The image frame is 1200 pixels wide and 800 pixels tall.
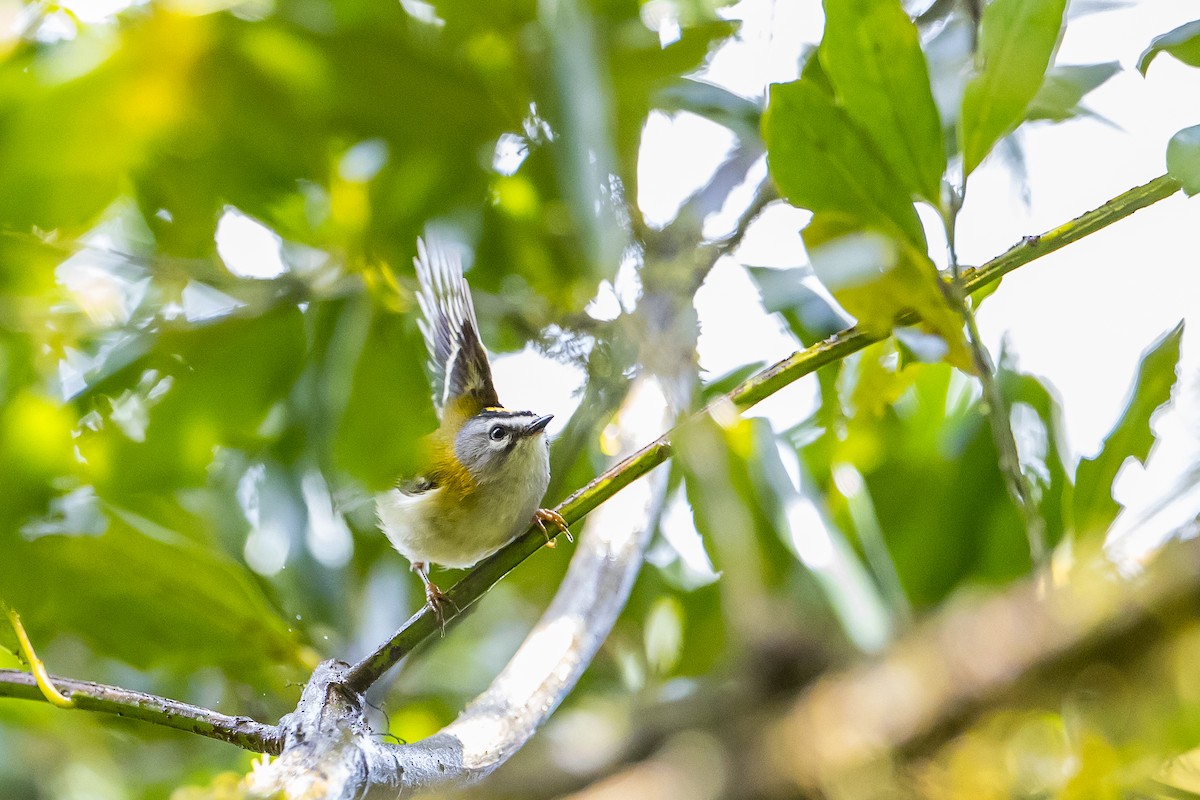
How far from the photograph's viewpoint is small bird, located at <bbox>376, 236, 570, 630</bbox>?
3.92 ft

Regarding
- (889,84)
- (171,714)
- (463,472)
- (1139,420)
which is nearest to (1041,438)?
(1139,420)

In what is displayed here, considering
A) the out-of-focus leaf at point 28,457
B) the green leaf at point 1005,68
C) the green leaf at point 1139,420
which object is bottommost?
the green leaf at point 1139,420

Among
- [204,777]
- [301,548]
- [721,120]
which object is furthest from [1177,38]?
[204,777]

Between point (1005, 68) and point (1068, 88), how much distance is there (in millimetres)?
447

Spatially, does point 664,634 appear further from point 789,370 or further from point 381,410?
point 789,370

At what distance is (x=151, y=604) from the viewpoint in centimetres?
93

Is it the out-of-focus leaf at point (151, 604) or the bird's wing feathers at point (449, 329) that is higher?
the bird's wing feathers at point (449, 329)

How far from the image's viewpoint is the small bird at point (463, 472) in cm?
120

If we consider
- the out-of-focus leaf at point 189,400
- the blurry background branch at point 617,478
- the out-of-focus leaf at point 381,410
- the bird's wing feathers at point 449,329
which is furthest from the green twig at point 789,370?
the bird's wing feathers at point 449,329

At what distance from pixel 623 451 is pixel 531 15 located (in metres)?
0.52

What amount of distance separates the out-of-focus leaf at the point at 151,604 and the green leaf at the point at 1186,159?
2.70ft

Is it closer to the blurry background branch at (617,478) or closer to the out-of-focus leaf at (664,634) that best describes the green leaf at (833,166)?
the blurry background branch at (617,478)

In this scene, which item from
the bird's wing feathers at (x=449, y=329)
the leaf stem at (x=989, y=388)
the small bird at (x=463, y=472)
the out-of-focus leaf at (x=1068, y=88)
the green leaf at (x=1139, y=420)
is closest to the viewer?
the leaf stem at (x=989, y=388)

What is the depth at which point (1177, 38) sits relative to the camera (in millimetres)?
608
